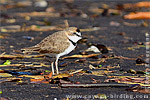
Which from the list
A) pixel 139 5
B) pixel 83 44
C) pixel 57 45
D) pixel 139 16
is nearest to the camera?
pixel 57 45

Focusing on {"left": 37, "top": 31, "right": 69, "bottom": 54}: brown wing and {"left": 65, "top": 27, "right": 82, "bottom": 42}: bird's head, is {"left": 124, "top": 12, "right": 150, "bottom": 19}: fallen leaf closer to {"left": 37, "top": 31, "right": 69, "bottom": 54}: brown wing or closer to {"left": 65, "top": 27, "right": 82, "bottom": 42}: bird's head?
{"left": 65, "top": 27, "right": 82, "bottom": 42}: bird's head

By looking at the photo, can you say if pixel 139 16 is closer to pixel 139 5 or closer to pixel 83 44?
pixel 139 5

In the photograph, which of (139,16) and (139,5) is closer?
(139,16)

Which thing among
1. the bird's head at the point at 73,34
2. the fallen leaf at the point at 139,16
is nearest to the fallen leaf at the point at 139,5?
the fallen leaf at the point at 139,16

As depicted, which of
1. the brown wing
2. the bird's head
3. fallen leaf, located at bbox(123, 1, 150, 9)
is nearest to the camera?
the brown wing

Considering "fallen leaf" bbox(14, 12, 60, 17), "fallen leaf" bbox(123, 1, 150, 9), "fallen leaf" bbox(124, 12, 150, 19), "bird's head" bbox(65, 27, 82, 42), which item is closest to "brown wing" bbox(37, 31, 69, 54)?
"bird's head" bbox(65, 27, 82, 42)

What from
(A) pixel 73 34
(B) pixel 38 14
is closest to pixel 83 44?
(A) pixel 73 34

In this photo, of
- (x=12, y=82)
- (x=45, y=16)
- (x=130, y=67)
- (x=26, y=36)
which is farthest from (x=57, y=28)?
(x=12, y=82)

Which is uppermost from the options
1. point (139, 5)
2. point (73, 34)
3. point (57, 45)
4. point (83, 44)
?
point (139, 5)

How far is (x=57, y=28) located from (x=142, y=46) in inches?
116

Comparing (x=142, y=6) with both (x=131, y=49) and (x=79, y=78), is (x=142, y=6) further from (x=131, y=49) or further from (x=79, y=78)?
(x=79, y=78)

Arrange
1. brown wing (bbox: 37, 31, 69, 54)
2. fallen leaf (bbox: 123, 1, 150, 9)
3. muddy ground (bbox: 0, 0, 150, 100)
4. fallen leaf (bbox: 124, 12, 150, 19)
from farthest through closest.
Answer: fallen leaf (bbox: 123, 1, 150, 9) → fallen leaf (bbox: 124, 12, 150, 19) → brown wing (bbox: 37, 31, 69, 54) → muddy ground (bbox: 0, 0, 150, 100)

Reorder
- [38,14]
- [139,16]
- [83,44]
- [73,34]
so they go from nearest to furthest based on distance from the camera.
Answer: [73,34], [83,44], [139,16], [38,14]

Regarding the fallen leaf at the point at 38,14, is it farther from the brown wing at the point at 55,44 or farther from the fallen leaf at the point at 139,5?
the brown wing at the point at 55,44
